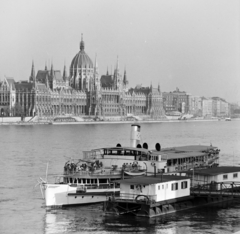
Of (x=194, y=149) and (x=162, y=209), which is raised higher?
(x=194, y=149)

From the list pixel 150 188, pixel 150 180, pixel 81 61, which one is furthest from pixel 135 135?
pixel 81 61

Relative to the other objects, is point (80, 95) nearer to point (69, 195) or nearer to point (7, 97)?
point (7, 97)

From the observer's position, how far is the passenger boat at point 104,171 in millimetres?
26594

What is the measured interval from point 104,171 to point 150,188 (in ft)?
13.7

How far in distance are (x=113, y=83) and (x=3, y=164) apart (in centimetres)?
13191

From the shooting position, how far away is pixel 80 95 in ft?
523

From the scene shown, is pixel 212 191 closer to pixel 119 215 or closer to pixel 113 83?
pixel 119 215

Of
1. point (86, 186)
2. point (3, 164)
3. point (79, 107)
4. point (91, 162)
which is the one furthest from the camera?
point (79, 107)

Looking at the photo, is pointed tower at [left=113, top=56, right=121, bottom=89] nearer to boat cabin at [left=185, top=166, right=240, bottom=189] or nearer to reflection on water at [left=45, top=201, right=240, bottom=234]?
boat cabin at [left=185, top=166, right=240, bottom=189]

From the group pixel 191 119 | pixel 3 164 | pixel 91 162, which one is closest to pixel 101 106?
pixel 191 119

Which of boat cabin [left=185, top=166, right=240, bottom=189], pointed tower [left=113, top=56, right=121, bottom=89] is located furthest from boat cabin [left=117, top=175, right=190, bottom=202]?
pointed tower [left=113, top=56, right=121, bottom=89]

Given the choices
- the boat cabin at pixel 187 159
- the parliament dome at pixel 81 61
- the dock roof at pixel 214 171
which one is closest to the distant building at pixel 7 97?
the parliament dome at pixel 81 61

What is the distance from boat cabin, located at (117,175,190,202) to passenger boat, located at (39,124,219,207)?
140 centimetres

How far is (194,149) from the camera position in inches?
1469
